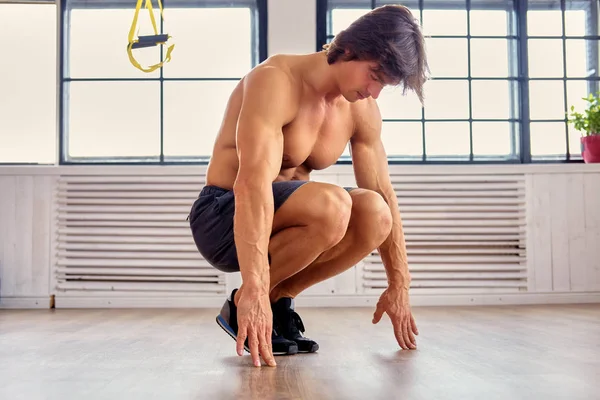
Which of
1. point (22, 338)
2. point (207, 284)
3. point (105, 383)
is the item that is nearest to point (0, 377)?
point (105, 383)

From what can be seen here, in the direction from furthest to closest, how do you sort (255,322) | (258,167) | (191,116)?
1. (191,116)
2. (258,167)
3. (255,322)

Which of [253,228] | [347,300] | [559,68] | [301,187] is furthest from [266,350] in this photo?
[559,68]

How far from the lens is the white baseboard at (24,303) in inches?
163

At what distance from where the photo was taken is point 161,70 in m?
4.49

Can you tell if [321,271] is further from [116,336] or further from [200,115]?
[200,115]

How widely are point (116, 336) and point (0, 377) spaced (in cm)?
95

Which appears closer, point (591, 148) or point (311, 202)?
point (311, 202)

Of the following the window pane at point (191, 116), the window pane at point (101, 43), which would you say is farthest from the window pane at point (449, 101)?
the window pane at point (101, 43)

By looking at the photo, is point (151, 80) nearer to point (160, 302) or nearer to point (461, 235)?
point (160, 302)

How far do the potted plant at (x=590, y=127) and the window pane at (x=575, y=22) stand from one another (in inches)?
19.9

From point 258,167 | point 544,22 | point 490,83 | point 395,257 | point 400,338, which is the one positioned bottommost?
point 400,338

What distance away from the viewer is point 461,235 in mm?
4203

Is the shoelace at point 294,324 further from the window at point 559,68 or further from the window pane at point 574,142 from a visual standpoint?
the window pane at point 574,142

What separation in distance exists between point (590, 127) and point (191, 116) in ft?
8.24
